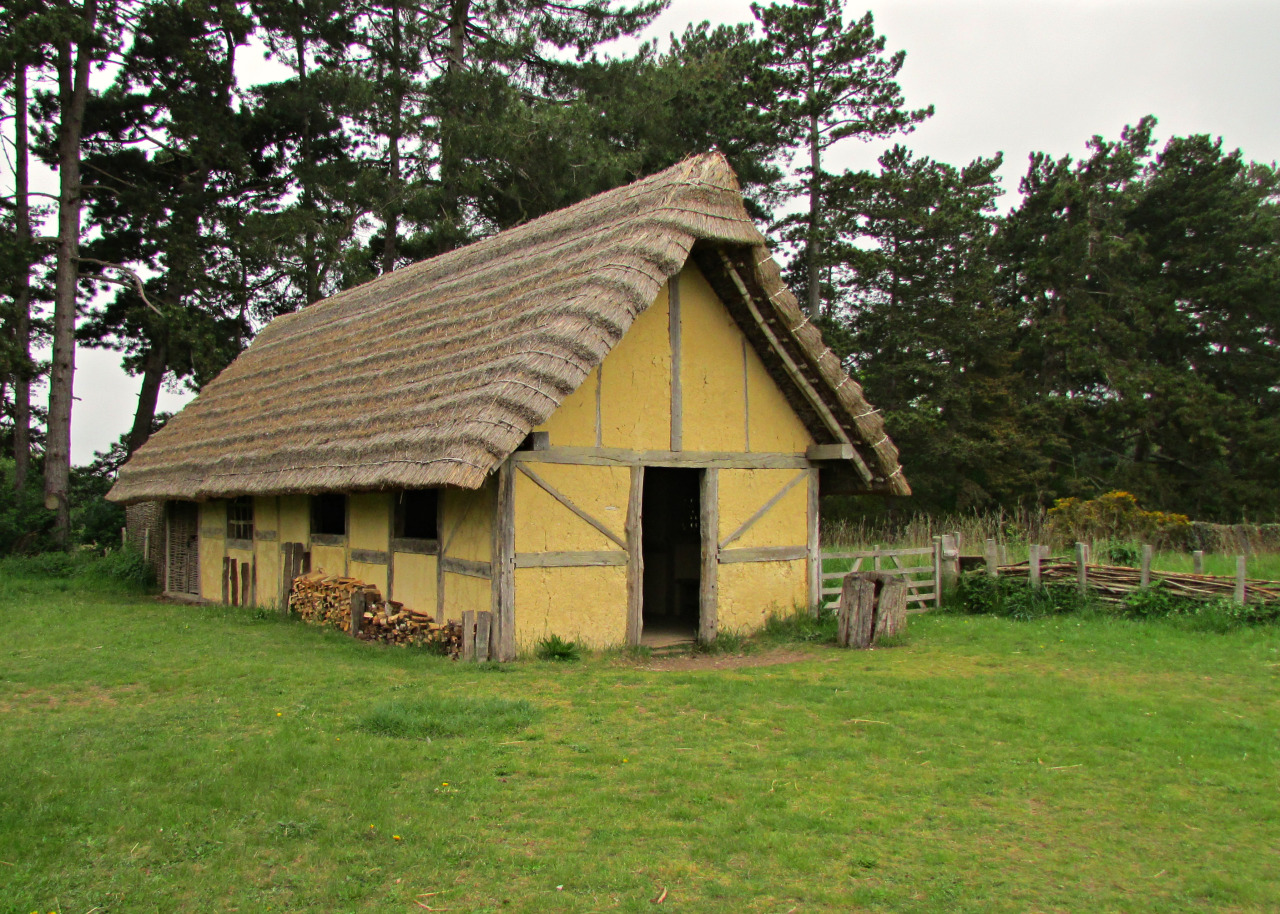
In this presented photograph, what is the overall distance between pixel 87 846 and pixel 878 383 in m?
28.4

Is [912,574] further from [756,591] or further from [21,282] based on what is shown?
[21,282]

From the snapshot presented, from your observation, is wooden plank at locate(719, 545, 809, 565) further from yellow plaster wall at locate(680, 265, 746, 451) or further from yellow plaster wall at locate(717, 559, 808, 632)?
yellow plaster wall at locate(680, 265, 746, 451)

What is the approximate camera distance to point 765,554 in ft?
40.9

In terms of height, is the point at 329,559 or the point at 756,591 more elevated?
the point at 329,559

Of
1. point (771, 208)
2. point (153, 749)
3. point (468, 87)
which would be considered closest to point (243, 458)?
point (153, 749)

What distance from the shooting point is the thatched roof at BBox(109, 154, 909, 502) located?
977 cm

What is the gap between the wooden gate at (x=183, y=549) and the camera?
17.7m

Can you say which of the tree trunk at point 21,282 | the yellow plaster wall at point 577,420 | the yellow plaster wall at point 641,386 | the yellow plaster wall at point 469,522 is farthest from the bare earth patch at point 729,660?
the tree trunk at point 21,282

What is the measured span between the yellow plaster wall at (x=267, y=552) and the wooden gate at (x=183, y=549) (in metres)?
2.84

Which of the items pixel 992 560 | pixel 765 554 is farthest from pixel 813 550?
pixel 992 560

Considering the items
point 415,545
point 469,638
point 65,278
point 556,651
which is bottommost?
point 556,651

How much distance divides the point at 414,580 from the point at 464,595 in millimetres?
1216

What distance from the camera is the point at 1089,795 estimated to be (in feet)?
19.9

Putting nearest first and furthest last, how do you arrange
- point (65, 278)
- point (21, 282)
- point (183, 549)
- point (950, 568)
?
1. point (950, 568)
2. point (183, 549)
3. point (65, 278)
4. point (21, 282)
